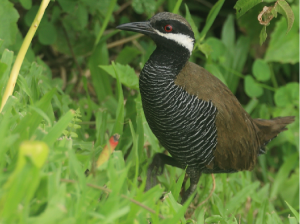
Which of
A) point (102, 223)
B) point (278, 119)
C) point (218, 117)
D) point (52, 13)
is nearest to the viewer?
point (102, 223)

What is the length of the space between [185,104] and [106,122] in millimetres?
858

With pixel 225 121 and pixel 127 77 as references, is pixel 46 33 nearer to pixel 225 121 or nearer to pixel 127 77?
pixel 127 77

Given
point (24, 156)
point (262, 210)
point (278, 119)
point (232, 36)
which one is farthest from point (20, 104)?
point (232, 36)

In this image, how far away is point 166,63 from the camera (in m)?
2.66

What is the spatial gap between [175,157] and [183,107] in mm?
433

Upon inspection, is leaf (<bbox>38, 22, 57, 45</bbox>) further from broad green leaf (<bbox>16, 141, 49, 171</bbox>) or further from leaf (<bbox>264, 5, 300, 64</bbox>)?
broad green leaf (<bbox>16, 141, 49, 171</bbox>)

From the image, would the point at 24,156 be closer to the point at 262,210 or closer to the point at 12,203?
the point at 12,203

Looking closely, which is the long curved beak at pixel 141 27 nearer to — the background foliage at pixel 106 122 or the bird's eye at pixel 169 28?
the bird's eye at pixel 169 28

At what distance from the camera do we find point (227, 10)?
16.0 feet

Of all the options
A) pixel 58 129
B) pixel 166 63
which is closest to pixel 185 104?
pixel 166 63

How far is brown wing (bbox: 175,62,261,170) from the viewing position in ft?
8.96

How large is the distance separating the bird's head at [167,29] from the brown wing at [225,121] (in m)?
0.21

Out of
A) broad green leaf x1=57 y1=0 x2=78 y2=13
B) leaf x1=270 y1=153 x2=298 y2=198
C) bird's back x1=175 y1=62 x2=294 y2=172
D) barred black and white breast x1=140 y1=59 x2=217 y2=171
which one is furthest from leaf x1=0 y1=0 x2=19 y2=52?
leaf x1=270 y1=153 x2=298 y2=198

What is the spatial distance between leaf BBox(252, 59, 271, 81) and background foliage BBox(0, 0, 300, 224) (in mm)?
13
